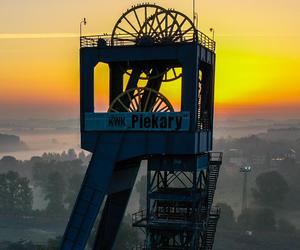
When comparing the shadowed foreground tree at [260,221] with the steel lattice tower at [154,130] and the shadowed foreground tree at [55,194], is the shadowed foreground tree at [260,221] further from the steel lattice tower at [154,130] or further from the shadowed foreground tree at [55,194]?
the steel lattice tower at [154,130]

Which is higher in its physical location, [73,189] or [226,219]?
[226,219]

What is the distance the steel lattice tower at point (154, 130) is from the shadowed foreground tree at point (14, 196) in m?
107

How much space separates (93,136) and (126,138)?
3.14m

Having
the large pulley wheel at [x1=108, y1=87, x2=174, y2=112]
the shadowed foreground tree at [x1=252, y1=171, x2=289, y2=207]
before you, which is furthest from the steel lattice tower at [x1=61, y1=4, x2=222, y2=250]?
the shadowed foreground tree at [x1=252, y1=171, x2=289, y2=207]

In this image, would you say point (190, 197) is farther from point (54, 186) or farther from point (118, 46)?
point (54, 186)

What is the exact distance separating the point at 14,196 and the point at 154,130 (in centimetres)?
11676

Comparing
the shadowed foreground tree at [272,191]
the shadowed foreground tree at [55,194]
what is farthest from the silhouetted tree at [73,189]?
the shadowed foreground tree at [272,191]

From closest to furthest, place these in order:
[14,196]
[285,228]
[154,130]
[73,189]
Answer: [154,130] < [285,228] < [14,196] < [73,189]

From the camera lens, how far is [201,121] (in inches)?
1703

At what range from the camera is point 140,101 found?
140ft

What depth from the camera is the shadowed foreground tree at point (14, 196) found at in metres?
144

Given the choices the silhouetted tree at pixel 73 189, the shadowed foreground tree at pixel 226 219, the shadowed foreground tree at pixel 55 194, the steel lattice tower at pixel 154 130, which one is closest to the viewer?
the steel lattice tower at pixel 154 130

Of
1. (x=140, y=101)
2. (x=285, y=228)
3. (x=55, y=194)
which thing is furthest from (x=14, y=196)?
(x=140, y=101)

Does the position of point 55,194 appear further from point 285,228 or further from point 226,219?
point 285,228
